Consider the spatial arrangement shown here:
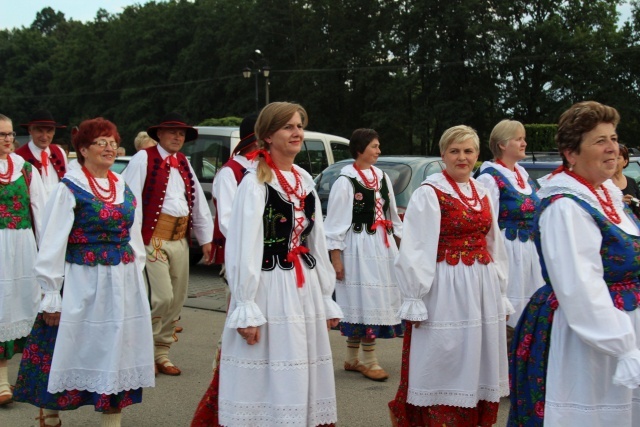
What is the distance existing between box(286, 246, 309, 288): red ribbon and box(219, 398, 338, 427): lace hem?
24.6 inches

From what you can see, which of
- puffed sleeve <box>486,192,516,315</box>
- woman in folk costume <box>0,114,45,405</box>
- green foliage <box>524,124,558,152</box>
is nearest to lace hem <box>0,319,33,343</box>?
woman in folk costume <box>0,114,45,405</box>

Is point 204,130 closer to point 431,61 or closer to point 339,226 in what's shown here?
point 339,226

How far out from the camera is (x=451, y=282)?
4574mm

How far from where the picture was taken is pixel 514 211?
5918mm

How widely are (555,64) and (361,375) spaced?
36.4 meters

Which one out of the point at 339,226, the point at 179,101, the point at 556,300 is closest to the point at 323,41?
the point at 179,101

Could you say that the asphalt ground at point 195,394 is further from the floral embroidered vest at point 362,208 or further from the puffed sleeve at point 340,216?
the floral embroidered vest at point 362,208

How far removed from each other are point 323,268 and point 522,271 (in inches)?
86.8

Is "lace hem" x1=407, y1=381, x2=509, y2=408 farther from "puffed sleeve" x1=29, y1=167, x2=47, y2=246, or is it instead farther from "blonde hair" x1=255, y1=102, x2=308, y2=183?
"puffed sleeve" x1=29, y1=167, x2=47, y2=246

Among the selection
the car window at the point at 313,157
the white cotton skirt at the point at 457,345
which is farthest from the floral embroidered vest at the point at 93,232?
the car window at the point at 313,157

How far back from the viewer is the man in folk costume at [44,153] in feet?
24.2

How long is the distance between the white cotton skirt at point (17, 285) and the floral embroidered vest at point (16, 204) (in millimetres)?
58

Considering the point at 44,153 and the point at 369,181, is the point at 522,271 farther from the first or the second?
the point at 44,153

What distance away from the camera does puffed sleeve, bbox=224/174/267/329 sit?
12.7 feet
